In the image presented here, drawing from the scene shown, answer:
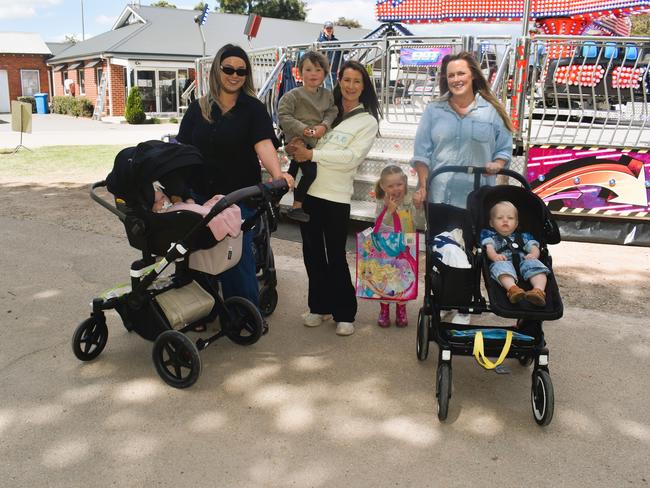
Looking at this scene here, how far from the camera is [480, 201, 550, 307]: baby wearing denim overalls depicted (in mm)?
3105

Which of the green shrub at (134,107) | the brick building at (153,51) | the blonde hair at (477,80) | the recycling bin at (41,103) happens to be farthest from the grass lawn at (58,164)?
the recycling bin at (41,103)

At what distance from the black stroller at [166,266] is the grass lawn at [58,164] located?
309 inches

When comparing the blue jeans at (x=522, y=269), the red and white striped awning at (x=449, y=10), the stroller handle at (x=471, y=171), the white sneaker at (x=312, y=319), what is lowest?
the white sneaker at (x=312, y=319)

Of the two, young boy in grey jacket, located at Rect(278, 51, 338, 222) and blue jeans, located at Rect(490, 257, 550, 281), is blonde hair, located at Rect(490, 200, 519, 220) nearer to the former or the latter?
blue jeans, located at Rect(490, 257, 550, 281)

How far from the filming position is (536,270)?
325 centimetres

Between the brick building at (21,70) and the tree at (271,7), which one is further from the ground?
the tree at (271,7)

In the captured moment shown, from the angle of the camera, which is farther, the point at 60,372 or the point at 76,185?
the point at 76,185

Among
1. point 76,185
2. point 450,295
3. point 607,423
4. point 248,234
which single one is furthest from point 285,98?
point 76,185

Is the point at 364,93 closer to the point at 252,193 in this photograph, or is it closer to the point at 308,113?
the point at 308,113

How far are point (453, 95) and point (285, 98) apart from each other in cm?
116

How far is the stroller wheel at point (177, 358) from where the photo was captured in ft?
11.4

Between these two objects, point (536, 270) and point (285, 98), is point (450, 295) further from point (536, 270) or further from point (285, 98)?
point (285, 98)

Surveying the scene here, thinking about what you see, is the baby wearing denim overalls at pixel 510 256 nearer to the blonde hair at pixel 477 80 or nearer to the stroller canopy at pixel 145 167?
the blonde hair at pixel 477 80

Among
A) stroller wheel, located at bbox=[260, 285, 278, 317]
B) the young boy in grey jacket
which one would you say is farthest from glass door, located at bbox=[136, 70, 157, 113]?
the young boy in grey jacket
